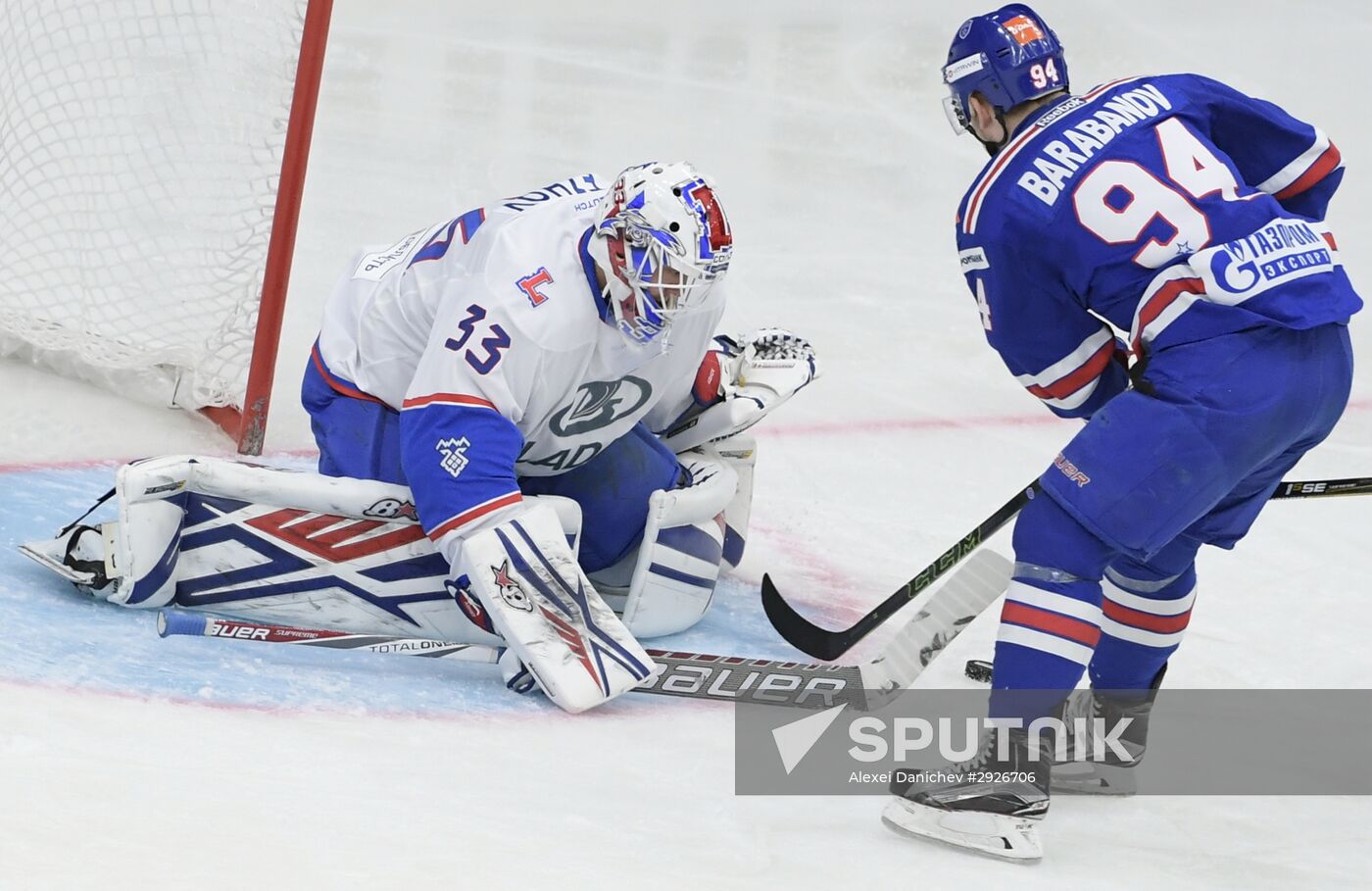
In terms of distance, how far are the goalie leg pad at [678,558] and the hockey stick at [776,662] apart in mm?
154

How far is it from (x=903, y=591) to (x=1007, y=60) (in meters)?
1.00

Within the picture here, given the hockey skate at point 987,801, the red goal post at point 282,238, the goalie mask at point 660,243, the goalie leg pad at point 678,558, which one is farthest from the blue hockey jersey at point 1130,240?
the red goal post at point 282,238

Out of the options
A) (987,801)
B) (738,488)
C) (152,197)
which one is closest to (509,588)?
→ (987,801)

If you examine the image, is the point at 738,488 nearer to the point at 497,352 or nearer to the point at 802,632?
the point at 802,632

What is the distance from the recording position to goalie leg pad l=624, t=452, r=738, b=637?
3.02 m

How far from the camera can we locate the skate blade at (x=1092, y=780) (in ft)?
8.67

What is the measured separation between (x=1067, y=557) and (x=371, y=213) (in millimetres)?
3722

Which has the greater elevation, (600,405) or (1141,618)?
(600,405)

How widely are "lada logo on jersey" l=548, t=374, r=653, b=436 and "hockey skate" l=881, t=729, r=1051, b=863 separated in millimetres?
916

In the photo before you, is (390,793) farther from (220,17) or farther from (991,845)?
(220,17)

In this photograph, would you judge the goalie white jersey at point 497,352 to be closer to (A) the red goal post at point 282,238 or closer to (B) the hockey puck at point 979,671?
(A) the red goal post at point 282,238

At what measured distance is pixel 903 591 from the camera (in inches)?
117

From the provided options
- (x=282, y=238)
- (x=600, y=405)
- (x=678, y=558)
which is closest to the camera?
(x=600, y=405)

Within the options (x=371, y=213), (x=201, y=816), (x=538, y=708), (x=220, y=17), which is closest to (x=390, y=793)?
(x=201, y=816)
